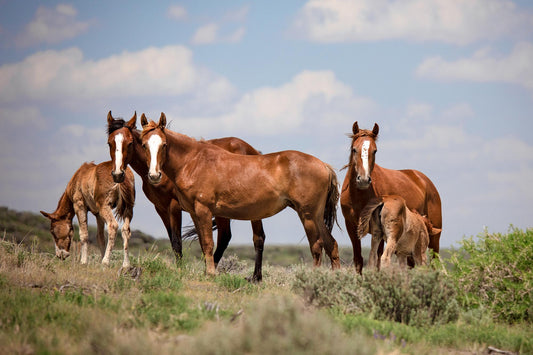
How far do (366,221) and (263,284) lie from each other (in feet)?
9.07

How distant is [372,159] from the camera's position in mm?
10414

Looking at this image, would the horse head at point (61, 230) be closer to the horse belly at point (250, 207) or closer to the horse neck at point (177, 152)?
the horse neck at point (177, 152)

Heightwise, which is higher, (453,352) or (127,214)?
(127,214)

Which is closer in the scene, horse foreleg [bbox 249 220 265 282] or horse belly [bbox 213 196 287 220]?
horse belly [bbox 213 196 287 220]

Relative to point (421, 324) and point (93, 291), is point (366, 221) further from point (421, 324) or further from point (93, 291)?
point (93, 291)

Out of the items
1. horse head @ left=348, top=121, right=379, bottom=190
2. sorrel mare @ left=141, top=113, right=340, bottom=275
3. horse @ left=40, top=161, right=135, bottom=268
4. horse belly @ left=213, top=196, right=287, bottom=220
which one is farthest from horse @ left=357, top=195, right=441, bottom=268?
horse @ left=40, top=161, right=135, bottom=268

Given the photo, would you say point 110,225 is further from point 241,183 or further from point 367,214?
point 367,214

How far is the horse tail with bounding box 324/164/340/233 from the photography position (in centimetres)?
1123

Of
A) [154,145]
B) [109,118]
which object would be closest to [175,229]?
[154,145]

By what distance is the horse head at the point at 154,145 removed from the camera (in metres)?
10.4

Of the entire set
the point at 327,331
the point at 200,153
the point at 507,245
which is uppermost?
the point at 200,153

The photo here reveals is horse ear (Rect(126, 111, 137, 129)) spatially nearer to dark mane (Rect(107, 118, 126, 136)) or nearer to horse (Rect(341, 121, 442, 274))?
dark mane (Rect(107, 118, 126, 136))

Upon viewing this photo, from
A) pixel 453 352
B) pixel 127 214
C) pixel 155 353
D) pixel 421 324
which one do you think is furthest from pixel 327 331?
pixel 127 214

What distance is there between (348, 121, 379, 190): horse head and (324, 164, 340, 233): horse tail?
1.59ft
